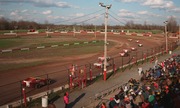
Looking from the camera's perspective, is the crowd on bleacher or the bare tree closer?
the crowd on bleacher

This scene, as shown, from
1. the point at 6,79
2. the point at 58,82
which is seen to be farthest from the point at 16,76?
the point at 58,82

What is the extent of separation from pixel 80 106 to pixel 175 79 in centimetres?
876

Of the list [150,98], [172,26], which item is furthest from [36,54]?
[172,26]

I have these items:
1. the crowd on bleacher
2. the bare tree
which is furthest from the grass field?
the bare tree

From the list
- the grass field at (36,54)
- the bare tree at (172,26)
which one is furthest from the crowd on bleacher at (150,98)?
the bare tree at (172,26)

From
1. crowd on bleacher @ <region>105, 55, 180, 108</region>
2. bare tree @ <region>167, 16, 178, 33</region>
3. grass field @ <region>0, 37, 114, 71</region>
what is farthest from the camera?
bare tree @ <region>167, 16, 178, 33</region>

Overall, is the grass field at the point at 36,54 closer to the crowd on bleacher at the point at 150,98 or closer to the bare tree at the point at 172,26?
the crowd on bleacher at the point at 150,98

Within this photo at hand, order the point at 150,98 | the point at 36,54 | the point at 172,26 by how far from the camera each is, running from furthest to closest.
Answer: the point at 172,26 < the point at 36,54 < the point at 150,98

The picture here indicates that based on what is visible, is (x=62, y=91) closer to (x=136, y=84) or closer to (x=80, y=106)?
(x=80, y=106)

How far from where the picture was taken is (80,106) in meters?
17.2

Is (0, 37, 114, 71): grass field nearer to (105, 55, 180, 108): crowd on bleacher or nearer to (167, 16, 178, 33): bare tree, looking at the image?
(105, 55, 180, 108): crowd on bleacher

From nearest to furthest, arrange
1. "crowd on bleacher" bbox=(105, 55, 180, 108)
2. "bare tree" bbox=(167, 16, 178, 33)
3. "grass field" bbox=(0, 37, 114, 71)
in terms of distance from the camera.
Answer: "crowd on bleacher" bbox=(105, 55, 180, 108) → "grass field" bbox=(0, 37, 114, 71) → "bare tree" bbox=(167, 16, 178, 33)

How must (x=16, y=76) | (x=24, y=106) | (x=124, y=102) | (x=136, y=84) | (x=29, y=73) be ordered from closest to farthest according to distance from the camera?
1. (x=124, y=102)
2. (x=24, y=106)
3. (x=136, y=84)
4. (x=16, y=76)
5. (x=29, y=73)

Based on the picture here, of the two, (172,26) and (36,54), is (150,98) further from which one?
(172,26)
